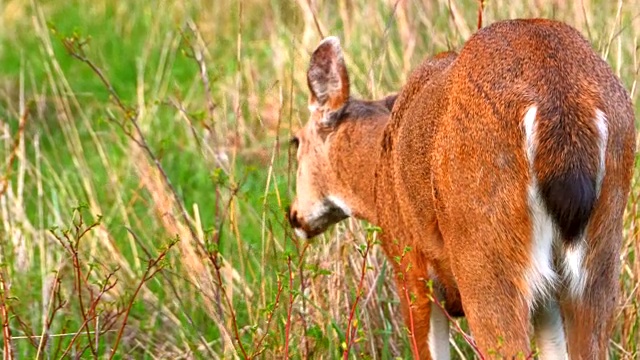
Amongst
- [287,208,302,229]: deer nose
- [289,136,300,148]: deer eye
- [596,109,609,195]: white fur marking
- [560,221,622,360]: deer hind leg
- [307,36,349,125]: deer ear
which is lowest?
[560,221,622,360]: deer hind leg

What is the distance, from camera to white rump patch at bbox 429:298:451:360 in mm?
4742

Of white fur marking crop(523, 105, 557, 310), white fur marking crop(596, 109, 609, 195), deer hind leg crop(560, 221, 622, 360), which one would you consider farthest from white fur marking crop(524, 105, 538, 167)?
deer hind leg crop(560, 221, 622, 360)

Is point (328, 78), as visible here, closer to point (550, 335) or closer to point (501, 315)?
point (550, 335)

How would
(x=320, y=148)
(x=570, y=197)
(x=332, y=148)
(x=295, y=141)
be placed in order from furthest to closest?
(x=295, y=141)
(x=320, y=148)
(x=332, y=148)
(x=570, y=197)

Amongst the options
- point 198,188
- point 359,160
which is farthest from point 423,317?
point 198,188

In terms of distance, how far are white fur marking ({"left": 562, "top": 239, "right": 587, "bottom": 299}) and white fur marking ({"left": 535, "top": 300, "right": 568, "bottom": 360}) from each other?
323mm

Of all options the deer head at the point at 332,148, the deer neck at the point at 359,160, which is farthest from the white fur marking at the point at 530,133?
the deer head at the point at 332,148

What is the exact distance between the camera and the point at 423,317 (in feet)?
15.5

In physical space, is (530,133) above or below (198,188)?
above

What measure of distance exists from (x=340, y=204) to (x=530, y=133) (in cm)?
200

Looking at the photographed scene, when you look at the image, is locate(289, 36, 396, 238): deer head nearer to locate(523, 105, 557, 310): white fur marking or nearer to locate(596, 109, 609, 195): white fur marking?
locate(523, 105, 557, 310): white fur marking

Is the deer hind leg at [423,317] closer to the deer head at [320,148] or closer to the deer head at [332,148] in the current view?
the deer head at [332,148]

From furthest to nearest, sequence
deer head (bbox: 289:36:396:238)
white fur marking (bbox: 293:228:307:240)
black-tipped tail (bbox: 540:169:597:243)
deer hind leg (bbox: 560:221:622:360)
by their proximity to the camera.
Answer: white fur marking (bbox: 293:228:307:240)
deer head (bbox: 289:36:396:238)
deer hind leg (bbox: 560:221:622:360)
black-tipped tail (bbox: 540:169:597:243)

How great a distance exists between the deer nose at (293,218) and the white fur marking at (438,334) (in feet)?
3.84
